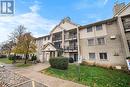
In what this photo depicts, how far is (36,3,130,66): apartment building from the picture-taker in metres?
18.6

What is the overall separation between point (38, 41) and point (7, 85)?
90.8 ft

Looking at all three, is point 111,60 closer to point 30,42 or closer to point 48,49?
point 48,49

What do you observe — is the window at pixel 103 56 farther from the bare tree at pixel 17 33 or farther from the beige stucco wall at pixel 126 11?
the bare tree at pixel 17 33

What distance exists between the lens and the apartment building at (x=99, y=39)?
1856 centimetres

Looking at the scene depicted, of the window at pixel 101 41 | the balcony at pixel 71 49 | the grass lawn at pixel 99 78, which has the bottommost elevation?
the grass lawn at pixel 99 78

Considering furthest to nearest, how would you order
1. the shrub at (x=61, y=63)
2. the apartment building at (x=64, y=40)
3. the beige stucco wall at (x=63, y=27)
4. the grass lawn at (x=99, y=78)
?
the beige stucco wall at (x=63, y=27)
the apartment building at (x=64, y=40)
the shrub at (x=61, y=63)
the grass lawn at (x=99, y=78)

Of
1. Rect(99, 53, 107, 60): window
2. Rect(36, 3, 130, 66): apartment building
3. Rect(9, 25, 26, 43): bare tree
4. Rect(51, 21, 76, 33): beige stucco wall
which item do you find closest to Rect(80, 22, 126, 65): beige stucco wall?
Rect(36, 3, 130, 66): apartment building

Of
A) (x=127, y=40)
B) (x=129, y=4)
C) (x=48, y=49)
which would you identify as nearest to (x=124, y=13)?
(x=129, y=4)

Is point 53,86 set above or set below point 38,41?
below

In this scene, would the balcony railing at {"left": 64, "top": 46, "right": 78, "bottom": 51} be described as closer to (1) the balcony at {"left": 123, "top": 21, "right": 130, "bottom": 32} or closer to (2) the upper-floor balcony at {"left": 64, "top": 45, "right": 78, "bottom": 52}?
(2) the upper-floor balcony at {"left": 64, "top": 45, "right": 78, "bottom": 52}

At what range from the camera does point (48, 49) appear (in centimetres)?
2844

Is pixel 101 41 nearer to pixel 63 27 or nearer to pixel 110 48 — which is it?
pixel 110 48

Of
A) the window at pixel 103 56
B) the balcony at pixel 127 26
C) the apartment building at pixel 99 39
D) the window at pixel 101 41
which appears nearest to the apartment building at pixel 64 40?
the apartment building at pixel 99 39

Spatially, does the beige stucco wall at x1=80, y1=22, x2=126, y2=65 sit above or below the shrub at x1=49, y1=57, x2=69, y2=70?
above
